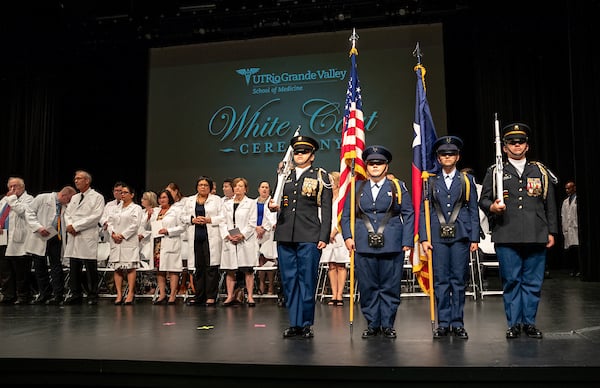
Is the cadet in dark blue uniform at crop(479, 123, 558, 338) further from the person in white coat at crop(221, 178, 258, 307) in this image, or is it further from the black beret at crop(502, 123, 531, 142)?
the person in white coat at crop(221, 178, 258, 307)

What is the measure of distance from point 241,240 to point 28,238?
3216 millimetres

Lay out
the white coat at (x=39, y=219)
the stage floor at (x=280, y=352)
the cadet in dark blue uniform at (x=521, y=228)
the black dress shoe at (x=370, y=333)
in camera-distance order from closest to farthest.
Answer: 1. the stage floor at (x=280, y=352)
2. the cadet in dark blue uniform at (x=521, y=228)
3. the black dress shoe at (x=370, y=333)
4. the white coat at (x=39, y=219)

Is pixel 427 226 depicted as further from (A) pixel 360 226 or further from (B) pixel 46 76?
(B) pixel 46 76

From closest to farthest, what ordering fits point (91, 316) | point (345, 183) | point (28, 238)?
point (345, 183)
point (91, 316)
point (28, 238)

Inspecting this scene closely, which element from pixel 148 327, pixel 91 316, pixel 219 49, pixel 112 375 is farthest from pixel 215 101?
pixel 112 375

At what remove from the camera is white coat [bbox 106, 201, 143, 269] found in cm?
784

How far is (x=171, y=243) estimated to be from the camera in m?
7.84

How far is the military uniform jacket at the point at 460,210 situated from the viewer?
4703mm

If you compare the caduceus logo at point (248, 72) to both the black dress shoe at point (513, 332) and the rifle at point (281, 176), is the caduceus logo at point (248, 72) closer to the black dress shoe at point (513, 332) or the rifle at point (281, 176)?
the rifle at point (281, 176)

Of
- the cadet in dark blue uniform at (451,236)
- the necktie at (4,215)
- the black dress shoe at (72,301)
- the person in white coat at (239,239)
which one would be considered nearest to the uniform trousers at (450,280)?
the cadet in dark blue uniform at (451,236)

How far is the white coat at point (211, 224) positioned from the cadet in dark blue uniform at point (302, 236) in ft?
8.83

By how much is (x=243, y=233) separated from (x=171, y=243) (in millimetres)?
1104

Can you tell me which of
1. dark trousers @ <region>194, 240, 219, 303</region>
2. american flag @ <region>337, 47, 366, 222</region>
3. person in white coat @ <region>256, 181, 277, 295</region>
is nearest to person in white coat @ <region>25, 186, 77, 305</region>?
dark trousers @ <region>194, 240, 219, 303</region>

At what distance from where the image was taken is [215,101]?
39.0 ft
